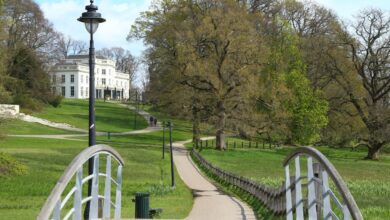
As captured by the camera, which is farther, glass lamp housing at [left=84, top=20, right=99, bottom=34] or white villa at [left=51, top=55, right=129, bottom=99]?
white villa at [left=51, top=55, right=129, bottom=99]

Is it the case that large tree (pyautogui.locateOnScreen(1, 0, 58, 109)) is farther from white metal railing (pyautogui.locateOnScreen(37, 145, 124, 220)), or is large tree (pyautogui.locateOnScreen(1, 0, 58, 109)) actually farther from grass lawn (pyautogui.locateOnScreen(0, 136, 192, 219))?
white metal railing (pyautogui.locateOnScreen(37, 145, 124, 220))

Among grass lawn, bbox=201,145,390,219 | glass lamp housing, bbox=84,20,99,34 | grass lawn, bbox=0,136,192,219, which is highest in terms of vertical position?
glass lamp housing, bbox=84,20,99,34

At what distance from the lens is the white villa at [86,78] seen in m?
135

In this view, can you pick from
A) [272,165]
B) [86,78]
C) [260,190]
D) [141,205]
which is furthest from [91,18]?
[86,78]

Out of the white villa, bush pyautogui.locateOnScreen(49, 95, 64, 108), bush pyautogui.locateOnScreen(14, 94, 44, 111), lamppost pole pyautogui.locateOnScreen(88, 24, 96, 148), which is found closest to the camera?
lamppost pole pyautogui.locateOnScreen(88, 24, 96, 148)

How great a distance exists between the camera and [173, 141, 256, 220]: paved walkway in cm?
1572

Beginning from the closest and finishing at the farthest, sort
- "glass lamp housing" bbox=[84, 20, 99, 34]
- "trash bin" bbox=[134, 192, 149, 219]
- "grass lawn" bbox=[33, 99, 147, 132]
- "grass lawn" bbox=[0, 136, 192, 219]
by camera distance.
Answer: "glass lamp housing" bbox=[84, 20, 99, 34], "trash bin" bbox=[134, 192, 149, 219], "grass lawn" bbox=[0, 136, 192, 219], "grass lawn" bbox=[33, 99, 147, 132]

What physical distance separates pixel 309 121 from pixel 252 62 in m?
11.6

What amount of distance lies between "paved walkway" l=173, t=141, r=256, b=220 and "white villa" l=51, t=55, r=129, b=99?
85.8 metres

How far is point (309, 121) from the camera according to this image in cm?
5844

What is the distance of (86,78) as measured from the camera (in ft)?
459

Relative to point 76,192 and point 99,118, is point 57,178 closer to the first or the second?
point 76,192

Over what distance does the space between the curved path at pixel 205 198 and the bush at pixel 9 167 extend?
925cm

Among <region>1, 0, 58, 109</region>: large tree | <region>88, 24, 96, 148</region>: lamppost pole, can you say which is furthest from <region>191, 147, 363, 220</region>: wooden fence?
<region>1, 0, 58, 109</region>: large tree
